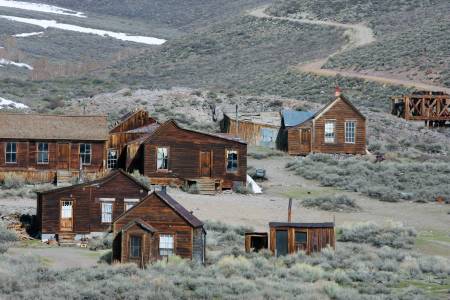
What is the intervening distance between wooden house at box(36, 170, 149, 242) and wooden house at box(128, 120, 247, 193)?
Result: 384 inches

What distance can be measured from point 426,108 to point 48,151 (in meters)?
32.2

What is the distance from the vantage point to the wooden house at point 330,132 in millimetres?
62469

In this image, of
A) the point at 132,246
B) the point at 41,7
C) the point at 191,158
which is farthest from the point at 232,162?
the point at 41,7

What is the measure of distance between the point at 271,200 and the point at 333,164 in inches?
421

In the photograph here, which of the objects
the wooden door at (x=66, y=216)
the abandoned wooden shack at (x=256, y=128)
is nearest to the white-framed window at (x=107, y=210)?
the wooden door at (x=66, y=216)

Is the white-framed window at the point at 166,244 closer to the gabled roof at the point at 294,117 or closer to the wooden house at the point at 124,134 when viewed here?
the wooden house at the point at 124,134

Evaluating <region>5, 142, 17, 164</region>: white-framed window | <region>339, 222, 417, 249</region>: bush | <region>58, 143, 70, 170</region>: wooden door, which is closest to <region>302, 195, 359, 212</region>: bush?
<region>339, 222, 417, 249</region>: bush

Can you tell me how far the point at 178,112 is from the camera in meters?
74.0

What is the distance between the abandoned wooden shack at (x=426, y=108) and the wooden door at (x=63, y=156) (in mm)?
30335

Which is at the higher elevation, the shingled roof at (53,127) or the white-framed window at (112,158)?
the shingled roof at (53,127)

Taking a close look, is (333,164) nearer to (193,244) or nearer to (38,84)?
(193,244)

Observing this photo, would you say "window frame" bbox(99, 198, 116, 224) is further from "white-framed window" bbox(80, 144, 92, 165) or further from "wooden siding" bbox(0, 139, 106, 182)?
"white-framed window" bbox(80, 144, 92, 165)

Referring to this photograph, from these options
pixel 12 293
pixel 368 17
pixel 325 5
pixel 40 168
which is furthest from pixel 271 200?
pixel 325 5

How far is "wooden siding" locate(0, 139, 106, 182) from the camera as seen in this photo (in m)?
51.6
